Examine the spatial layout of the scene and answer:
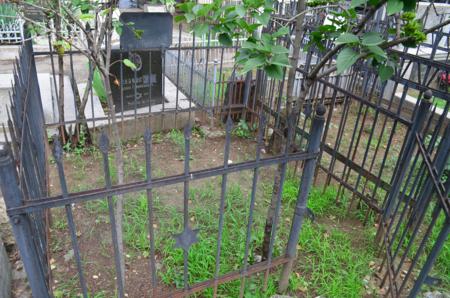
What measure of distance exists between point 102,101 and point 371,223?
3.96m

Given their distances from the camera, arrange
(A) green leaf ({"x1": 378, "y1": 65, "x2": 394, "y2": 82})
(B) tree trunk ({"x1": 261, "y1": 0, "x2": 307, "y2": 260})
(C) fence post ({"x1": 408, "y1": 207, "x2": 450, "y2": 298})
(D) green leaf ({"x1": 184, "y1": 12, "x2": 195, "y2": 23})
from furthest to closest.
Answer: (B) tree trunk ({"x1": 261, "y1": 0, "x2": 307, "y2": 260}) < (C) fence post ({"x1": 408, "y1": 207, "x2": 450, "y2": 298}) < (A) green leaf ({"x1": 378, "y1": 65, "x2": 394, "y2": 82}) < (D) green leaf ({"x1": 184, "y1": 12, "x2": 195, "y2": 23})

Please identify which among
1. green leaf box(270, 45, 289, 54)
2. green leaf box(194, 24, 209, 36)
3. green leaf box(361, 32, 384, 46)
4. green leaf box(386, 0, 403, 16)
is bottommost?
green leaf box(270, 45, 289, 54)

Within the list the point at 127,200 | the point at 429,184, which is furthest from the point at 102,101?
the point at 429,184

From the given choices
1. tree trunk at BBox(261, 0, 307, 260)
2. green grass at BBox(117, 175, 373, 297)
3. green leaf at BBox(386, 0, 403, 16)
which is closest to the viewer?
green leaf at BBox(386, 0, 403, 16)

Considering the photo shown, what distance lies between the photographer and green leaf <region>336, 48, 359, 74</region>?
147 cm

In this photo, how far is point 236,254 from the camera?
304 centimetres

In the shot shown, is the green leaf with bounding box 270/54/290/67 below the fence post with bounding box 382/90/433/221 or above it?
above

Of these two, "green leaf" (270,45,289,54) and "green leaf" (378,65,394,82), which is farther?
"green leaf" (378,65,394,82)

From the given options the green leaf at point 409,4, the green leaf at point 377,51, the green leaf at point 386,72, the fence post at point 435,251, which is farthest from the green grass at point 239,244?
the green leaf at point 409,4

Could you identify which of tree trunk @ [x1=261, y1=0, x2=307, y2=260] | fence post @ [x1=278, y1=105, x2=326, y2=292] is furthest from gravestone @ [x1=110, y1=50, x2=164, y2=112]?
fence post @ [x1=278, y1=105, x2=326, y2=292]

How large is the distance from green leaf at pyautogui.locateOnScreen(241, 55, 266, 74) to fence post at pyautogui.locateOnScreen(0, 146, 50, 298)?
0.98 metres

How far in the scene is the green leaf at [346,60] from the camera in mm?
1467

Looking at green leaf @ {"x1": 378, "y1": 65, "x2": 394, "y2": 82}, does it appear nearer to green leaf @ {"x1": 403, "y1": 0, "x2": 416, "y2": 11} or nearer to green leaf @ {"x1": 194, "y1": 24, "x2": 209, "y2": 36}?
green leaf @ {"x1": 403, "y1": 0, "x2": 416, "y2": 11}

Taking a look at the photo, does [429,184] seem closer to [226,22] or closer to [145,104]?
[226,22]
